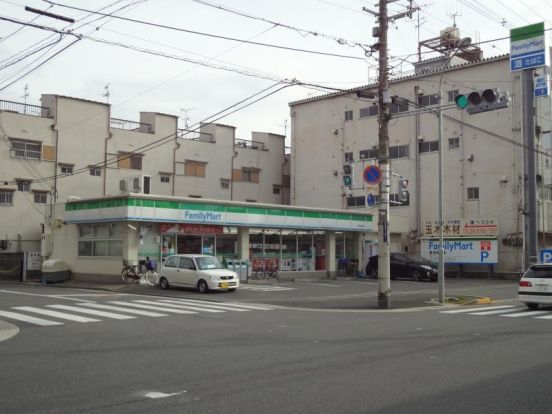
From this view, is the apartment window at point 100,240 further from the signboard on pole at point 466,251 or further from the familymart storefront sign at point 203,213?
the signboard on pole at point 466,251

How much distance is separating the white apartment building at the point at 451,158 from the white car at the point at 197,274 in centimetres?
1392

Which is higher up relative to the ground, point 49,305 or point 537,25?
point 537,25

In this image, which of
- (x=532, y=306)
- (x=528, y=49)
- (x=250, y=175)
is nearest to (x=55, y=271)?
(x=532, y=306)

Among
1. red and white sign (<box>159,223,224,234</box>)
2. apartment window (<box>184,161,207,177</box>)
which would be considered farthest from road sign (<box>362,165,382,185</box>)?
apartment window (<box>184,161,207,177</box>)

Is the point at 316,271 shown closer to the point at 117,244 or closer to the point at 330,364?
the point at 117,244

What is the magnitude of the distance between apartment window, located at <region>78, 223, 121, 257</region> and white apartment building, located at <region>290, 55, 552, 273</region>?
14.7 meters

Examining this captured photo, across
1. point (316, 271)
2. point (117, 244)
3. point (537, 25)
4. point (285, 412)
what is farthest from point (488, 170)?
point (285, 412)

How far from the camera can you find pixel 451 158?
44.5 meters

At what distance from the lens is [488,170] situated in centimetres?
4241

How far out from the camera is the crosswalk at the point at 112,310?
→ 15016 mm

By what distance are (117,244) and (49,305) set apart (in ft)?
37.9

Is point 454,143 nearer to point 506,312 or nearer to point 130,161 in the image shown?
point 130,161

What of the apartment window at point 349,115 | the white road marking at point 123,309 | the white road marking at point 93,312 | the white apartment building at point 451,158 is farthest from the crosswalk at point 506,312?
the apartment window at point 349,115

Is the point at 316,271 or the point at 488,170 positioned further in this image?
the point at 488,170
